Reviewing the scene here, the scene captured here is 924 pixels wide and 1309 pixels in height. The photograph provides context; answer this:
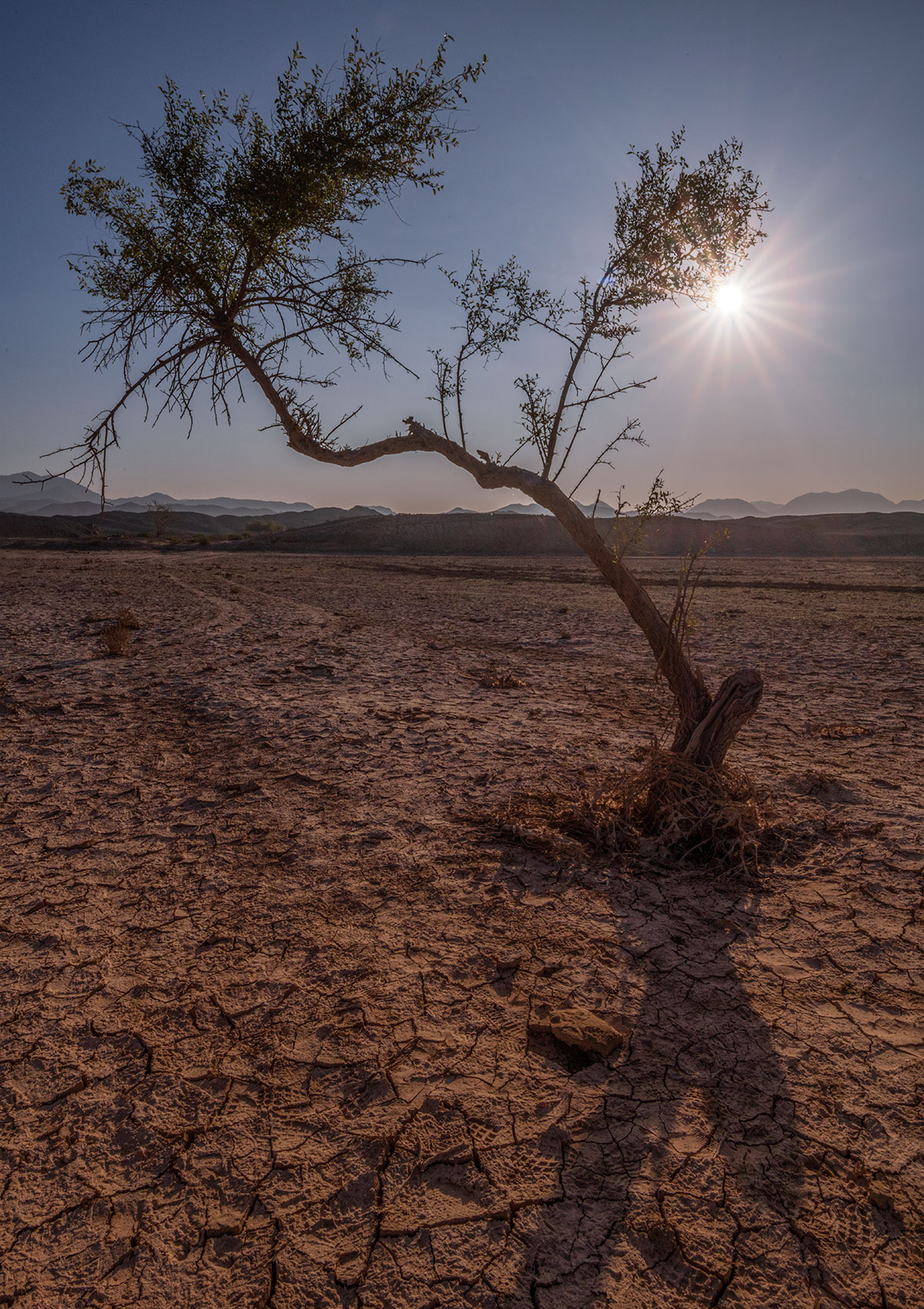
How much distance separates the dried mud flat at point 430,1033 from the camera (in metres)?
1.64

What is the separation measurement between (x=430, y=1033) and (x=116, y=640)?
705 centimetres

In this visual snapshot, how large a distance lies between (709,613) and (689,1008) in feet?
39.2

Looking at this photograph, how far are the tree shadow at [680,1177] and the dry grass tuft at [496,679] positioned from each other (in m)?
4.52

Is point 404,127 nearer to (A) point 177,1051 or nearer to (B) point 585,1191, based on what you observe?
(A) point 177,1051

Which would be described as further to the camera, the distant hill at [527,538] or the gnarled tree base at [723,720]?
the distant hill at [527,538]

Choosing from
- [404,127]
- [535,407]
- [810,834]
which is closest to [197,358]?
[404,127]

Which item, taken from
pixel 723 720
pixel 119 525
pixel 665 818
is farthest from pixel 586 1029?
pixel 119 525

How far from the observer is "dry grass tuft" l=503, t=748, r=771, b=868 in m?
3.53

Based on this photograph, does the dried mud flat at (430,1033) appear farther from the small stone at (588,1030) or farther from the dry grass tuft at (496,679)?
the dry grass tuft at (496,679)

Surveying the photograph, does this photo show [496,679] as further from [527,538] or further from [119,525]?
[119,525]

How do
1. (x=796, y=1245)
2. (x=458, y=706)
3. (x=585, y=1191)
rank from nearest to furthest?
(x=796, y=1245) < (x=585, y=1191) < (x=458, y=706)

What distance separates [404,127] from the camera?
14.2ft

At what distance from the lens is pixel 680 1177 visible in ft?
5.94

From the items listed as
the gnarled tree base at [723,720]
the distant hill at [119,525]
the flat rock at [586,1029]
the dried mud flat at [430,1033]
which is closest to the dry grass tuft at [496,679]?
the dried mud flat at [430,1033]
